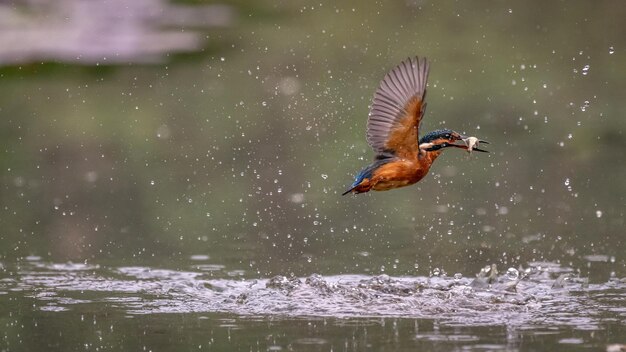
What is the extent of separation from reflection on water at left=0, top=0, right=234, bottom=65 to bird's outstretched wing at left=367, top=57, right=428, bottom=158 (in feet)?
40.6

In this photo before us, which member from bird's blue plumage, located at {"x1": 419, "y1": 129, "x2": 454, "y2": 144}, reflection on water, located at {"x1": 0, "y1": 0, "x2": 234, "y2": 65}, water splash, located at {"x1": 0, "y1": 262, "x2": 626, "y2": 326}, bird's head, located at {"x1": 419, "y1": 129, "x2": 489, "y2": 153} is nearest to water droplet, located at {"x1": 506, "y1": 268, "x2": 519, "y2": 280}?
water splash, located at {"x1": 0, "y1": 262, "x2": 626, "y2": 326}

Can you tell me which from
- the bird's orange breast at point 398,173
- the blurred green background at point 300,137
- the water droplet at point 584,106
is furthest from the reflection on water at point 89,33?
the bird's orange breast at point 398,173

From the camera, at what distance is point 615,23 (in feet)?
68.6

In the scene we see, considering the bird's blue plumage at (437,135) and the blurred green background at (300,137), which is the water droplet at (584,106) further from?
the bird's blue plumage at (437,135)

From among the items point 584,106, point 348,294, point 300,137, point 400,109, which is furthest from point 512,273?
point 584,106

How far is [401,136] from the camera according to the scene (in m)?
6.75

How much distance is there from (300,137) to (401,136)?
6618 mm

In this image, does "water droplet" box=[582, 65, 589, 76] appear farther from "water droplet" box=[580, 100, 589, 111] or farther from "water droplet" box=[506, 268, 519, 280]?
"water droplet" box=[506, 268, 519, 280]

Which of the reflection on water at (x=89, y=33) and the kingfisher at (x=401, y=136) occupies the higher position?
the reflection on water at (x=89, y=33)

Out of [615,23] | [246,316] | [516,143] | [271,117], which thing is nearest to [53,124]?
[271,117]

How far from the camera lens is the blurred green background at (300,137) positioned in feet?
28.5

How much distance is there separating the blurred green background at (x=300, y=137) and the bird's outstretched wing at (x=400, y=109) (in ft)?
3.71

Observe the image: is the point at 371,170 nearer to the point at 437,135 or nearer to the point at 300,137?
the point at 437,135

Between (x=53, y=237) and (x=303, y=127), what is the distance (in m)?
5.27
